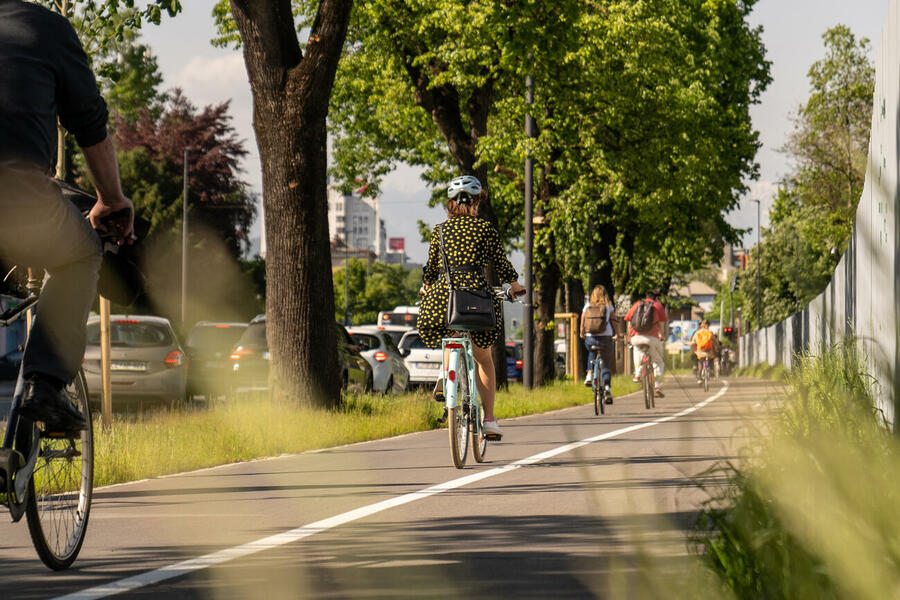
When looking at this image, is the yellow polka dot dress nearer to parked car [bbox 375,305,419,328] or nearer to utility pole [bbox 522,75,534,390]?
utility pole [bbox 522,75,534,390]

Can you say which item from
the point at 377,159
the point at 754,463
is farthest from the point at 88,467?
the point at 377,159

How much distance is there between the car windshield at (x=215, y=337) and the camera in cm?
2625

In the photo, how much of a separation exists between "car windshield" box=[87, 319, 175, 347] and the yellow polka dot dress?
12.0 meters

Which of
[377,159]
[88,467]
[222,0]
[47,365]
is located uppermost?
[222,0]

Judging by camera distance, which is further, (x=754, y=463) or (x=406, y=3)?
(x=406, y=3)

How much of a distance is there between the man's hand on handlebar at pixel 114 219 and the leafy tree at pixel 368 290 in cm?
10160

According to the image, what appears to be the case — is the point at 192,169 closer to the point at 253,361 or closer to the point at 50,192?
the point at 253,361

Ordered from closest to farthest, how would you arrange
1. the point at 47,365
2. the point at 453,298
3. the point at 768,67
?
the point at 47,365
the point at 453,298
the point at 768,67

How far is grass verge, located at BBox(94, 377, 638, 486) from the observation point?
376 inches

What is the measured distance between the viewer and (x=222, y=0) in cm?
2733

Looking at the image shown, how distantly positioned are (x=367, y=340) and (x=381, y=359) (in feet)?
1.64

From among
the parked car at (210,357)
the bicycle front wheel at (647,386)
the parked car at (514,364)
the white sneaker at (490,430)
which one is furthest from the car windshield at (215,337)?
the parked car at (514,364)

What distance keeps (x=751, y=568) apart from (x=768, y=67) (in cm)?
4372

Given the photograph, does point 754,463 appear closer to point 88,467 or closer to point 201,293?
point 88,467
